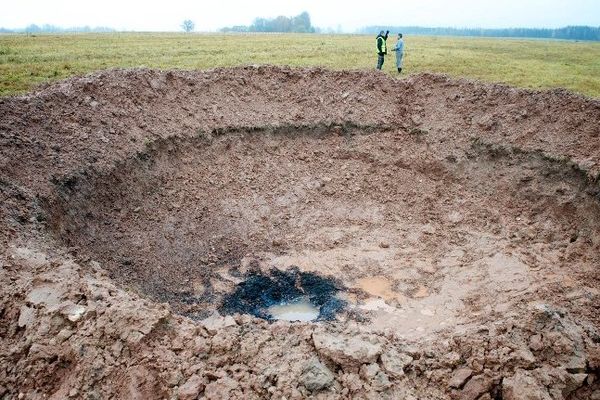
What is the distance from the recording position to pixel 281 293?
953cm

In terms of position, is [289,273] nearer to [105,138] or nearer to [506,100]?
[105,138]

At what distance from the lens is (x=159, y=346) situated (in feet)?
18.4

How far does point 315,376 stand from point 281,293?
4.36 m

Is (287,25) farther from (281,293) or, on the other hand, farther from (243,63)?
(281,293)

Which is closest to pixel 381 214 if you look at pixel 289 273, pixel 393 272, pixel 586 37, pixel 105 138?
pixel 393 272

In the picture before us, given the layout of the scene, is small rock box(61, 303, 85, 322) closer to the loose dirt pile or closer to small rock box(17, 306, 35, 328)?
the loose dirt pile

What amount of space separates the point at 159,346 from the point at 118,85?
9.57m

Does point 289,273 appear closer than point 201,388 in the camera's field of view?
No

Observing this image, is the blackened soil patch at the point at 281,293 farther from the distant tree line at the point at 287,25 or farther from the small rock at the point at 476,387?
the distant tree line at the point at 287,25

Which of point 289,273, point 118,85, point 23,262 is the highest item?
point 118,85

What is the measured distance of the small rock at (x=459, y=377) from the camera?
5.24 meters

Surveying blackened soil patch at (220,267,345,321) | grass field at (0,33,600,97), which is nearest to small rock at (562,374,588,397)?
blackened soil patch at (220,267,345,321)

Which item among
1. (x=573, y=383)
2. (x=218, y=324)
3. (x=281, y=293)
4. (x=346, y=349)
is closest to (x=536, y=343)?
(x=573, y=383)

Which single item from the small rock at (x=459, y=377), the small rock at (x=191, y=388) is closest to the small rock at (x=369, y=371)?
the small rock at (x=459, y=377)
